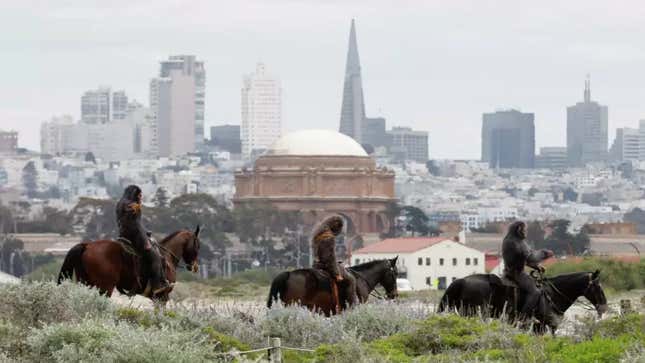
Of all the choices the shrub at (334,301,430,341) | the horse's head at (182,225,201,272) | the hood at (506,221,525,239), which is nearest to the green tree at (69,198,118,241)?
the horse's head at (182,225,201,272)

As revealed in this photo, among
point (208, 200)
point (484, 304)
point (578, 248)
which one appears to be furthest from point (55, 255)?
point (484, 304)

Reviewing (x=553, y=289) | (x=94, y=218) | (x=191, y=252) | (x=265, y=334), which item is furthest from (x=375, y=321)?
(x=94, y=218)

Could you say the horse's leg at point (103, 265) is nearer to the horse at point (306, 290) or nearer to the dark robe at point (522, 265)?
the horse at point (306, 290)

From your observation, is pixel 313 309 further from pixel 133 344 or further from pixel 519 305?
pixel 133 344

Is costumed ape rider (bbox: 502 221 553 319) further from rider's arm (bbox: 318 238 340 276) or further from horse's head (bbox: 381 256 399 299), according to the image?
horse's head (bbox: 381 256 399 299)

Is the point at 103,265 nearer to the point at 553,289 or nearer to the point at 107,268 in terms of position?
the point at 107,268

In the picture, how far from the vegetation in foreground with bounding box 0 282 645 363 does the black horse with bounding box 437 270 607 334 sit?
53 centimetres

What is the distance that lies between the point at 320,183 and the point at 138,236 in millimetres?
116573

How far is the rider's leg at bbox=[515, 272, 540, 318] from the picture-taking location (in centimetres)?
2342

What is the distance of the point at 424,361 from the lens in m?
18.8

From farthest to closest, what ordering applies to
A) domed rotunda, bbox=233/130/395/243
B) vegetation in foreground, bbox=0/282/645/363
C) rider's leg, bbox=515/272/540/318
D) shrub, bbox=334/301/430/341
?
domed rotunda, bbox=233/130/395/243, rider's leg, bbox=515/272/540/318, shrub, bbox=334/301/430/341, vegetation in foreground, bbox=0/282/645/363

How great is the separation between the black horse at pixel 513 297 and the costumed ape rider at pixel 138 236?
2.48 m

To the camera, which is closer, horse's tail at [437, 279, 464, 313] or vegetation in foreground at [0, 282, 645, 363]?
vegetation in foreground at [0, 282, 645, 363]

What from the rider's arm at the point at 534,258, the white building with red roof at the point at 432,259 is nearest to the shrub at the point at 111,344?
the rider's arm at the point at 534,258
